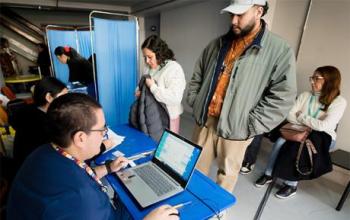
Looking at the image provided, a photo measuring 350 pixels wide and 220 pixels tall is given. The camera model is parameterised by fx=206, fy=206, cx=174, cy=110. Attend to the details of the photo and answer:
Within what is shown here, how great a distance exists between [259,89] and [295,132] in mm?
830

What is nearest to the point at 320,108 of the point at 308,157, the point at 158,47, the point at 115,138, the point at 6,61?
the point at 308,157

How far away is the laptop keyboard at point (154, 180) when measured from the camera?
37.5 inches

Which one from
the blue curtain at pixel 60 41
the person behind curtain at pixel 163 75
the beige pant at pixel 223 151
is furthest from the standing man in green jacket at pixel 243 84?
the blue curtain at pixel 60 41

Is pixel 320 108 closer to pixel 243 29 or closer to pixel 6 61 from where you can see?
pixel 243 29

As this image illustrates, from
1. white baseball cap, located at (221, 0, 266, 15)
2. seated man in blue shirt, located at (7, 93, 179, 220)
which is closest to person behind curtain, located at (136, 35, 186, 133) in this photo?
white baseball cap, located at (221, 0, 266, 15)

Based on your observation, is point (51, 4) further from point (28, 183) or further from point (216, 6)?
point (28, 183)

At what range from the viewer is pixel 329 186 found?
7.34 feet

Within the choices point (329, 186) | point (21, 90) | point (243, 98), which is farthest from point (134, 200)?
point (21, 90)

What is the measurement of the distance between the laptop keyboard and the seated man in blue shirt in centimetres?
17

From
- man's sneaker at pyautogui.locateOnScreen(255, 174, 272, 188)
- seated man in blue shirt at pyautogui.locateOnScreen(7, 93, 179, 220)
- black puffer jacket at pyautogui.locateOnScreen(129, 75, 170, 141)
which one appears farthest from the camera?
man's sneaker at pyautogui.locateOnScreen(255, 174, 272, 188)

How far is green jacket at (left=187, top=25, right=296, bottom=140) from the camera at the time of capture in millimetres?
1227

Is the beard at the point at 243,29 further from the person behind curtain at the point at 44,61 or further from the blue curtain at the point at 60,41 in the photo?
the person behind curtain at the point at 44,61

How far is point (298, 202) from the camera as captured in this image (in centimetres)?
198

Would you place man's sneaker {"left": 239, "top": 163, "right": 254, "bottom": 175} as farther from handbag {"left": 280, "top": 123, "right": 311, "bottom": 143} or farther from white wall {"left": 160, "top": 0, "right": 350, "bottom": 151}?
white wall {"left": 160, "top": 0, "right": 350, "bottom": 151}
